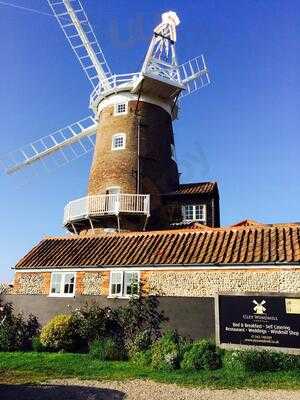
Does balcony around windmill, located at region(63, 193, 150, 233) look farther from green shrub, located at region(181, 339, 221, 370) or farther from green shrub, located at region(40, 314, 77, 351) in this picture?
green shrub, located at region(181, 339, 221, 370)

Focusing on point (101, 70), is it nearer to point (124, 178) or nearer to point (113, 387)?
point (124, 178)

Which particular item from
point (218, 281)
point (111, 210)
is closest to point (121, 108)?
point (111, 210)

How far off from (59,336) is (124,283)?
356 centimetres

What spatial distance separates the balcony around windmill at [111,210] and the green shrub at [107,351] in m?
10.5

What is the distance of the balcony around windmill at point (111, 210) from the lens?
25734mm

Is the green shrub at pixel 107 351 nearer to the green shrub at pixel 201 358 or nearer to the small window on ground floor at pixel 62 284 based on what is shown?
the green shrub at pixel 201 358

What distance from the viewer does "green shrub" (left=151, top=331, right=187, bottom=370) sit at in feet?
45.2

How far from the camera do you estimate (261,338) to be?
47.7 ft

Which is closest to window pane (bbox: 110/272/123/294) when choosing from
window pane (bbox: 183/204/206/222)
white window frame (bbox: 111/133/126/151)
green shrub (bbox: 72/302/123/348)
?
green shrub (bbox: 72/302/123/348)

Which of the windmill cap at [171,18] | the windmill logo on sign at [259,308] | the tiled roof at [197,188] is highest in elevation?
the windmill cap at [171,18]

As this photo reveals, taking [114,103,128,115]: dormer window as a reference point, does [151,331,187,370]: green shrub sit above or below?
below

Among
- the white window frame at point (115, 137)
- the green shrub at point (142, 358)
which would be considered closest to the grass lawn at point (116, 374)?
the green shrub at point (142, 358)

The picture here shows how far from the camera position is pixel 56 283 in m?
19.9

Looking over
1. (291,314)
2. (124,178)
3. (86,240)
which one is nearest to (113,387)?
(291,314)
